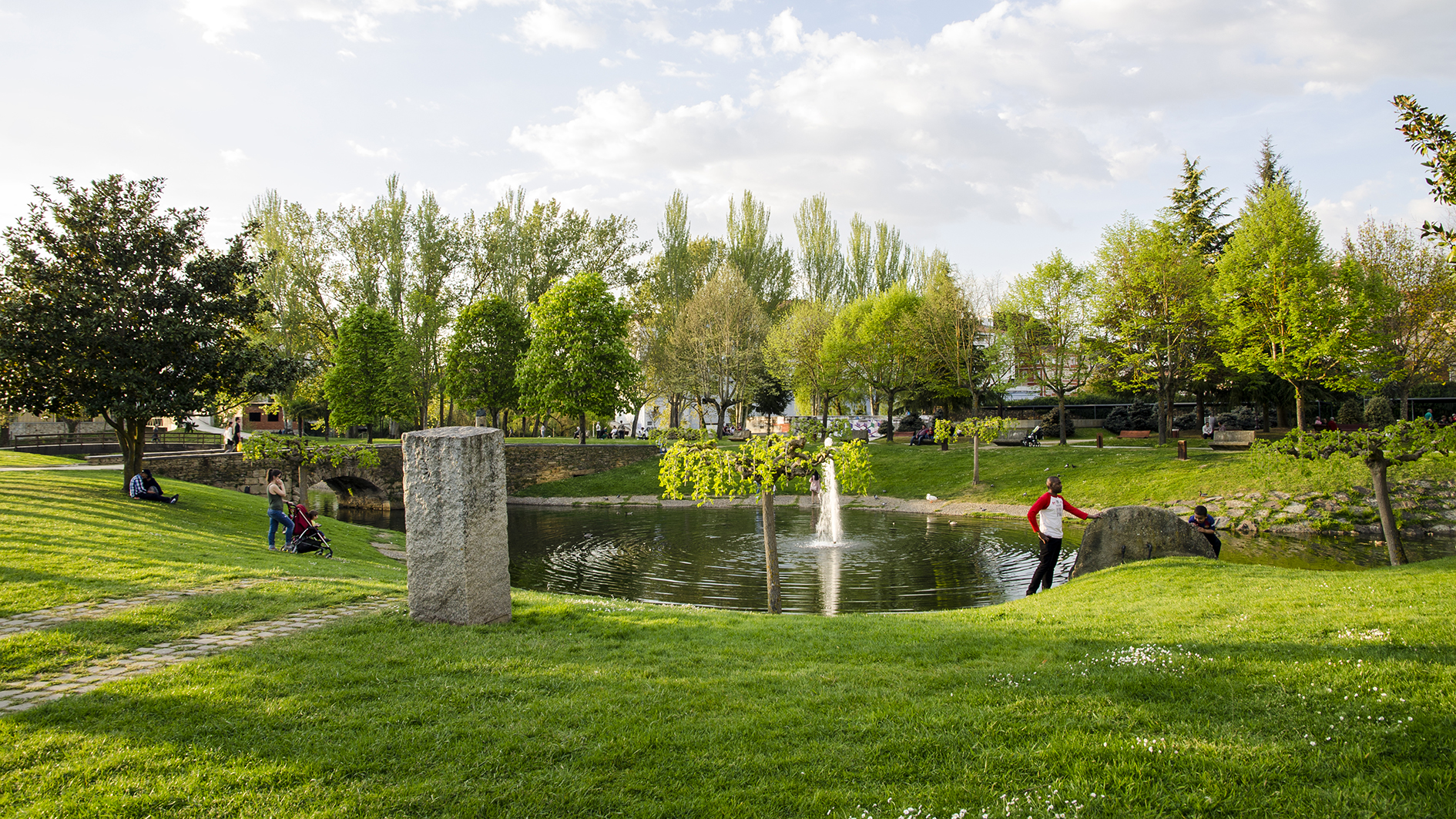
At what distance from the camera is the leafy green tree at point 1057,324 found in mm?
37125

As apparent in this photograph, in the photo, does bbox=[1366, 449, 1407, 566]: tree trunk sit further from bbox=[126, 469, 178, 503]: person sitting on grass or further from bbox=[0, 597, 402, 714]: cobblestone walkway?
bbox=[126, 469, 178, 503]: person sitting on grass

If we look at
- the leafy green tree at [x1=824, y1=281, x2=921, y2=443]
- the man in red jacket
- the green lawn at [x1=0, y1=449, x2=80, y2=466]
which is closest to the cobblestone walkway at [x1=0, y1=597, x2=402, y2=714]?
the man in red jacket

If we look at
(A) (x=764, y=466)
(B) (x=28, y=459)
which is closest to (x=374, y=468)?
(B) (x=28, y=459)

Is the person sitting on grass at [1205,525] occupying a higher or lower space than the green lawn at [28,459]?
lower

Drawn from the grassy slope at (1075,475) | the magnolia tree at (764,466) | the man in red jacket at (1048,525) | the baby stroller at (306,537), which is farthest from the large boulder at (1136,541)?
the baby stroller at (306,537)

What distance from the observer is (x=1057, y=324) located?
3769 cm

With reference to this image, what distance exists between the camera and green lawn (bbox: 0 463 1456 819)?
3.94 m

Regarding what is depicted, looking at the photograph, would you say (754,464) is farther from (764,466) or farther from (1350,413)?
(1350,413)

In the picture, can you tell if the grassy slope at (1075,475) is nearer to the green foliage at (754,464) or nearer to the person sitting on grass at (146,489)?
the green foliage at (754,464)

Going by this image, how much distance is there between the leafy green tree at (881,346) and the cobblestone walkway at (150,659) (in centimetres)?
4096

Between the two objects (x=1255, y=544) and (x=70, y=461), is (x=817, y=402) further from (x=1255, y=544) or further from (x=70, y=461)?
(x=70, y=461)

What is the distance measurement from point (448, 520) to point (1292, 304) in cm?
3249

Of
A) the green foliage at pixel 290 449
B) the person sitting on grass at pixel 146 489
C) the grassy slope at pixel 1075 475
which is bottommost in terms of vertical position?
the grassy slope at pixel 1075 475

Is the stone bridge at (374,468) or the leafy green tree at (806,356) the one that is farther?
the leafy green tree at (806,356)
